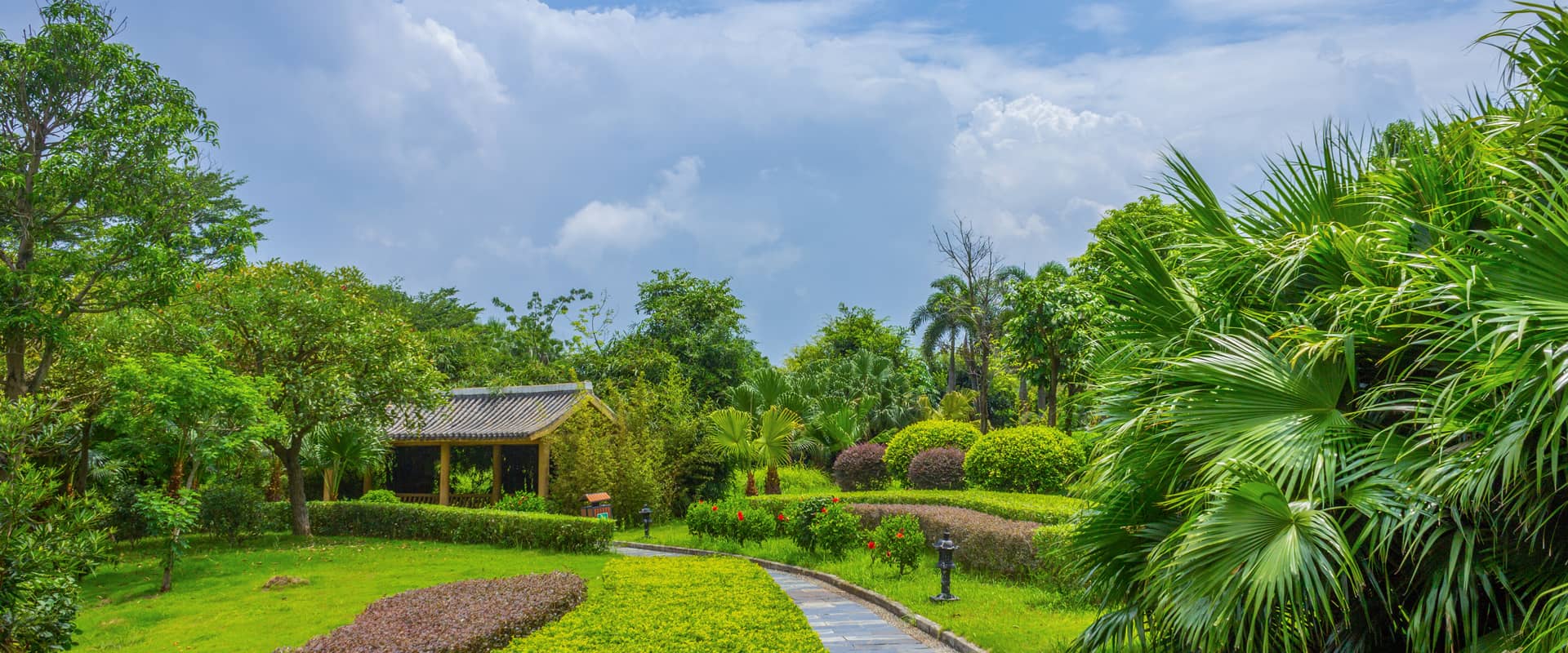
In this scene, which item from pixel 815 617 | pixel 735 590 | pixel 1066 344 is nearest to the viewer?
pixel 815 617

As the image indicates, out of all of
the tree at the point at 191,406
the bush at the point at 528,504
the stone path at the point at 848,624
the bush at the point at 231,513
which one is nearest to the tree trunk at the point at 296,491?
the bush at the point at 231,513

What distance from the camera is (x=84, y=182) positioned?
41.7 feet

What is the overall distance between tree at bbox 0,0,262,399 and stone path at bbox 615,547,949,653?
32.7ft

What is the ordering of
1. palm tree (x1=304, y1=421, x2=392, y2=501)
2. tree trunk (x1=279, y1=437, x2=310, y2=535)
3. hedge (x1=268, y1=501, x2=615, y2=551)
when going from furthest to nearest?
palm tree (x1=304, y1=421, x2=392, y2=501)
tree trunk (x1=279, y1=437, x2=310, y2=535)
hedge (x1=268, y1=501, x2=615, y2=551)

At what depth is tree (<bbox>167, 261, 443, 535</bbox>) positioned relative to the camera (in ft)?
57.3

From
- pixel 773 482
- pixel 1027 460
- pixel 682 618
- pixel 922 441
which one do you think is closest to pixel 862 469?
pixel 773 482

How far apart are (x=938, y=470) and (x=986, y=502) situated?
5635mm

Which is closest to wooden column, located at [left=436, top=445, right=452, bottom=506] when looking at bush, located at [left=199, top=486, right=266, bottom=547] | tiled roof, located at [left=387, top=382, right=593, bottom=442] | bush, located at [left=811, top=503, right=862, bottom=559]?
tiled roof, located at [left=387, top=382, right=593, bottom=442]

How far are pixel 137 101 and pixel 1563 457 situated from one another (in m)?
16.2

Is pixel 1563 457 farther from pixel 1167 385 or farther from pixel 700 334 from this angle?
pixel 700 334

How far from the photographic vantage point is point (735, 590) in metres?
12.2

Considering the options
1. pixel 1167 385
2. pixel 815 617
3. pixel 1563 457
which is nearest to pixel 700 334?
pixel 815 617

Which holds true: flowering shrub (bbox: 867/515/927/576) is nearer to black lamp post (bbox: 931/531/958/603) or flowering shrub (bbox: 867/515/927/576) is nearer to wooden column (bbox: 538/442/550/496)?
black lamp post (bbox: 931/531/958/603)

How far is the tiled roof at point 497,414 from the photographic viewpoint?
22.8m
